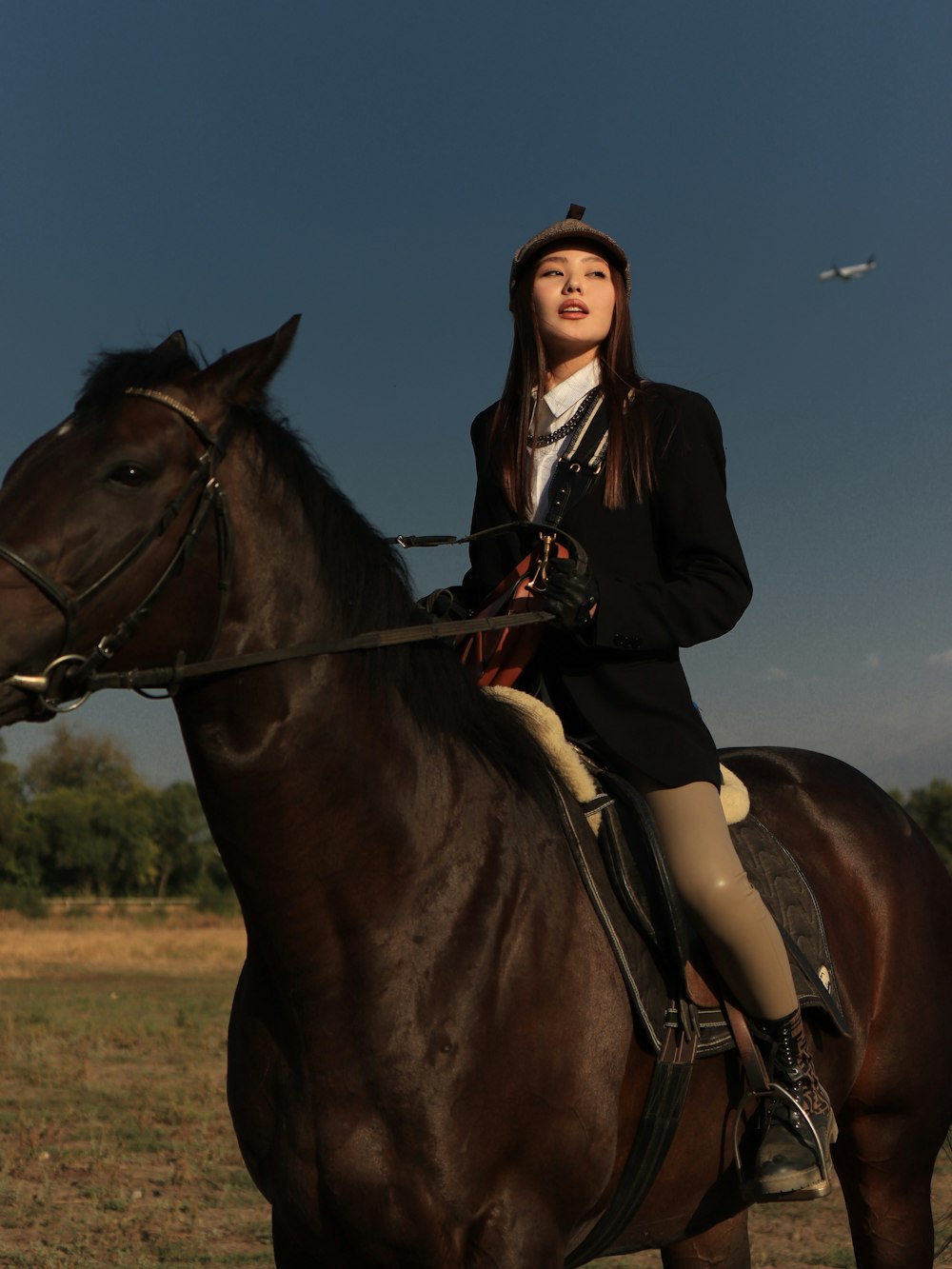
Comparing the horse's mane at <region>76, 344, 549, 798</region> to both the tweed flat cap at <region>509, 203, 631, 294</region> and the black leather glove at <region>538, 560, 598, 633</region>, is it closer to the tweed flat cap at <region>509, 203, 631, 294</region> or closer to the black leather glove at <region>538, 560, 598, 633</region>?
the black leather glove at <region>538, 560, 598, 633</region>

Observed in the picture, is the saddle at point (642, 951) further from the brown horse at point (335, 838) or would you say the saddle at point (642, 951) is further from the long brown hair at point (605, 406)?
the long brown hair at point (605, 406)

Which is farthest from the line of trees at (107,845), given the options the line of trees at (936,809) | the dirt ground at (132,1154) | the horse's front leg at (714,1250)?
the horse's front leg at (714,1250)

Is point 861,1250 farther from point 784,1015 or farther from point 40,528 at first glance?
point 40,528

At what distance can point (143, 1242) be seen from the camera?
21.8 feet

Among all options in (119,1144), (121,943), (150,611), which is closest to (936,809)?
(121,943)

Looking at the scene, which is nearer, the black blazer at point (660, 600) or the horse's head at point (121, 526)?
the horse's head at point (121, 526)

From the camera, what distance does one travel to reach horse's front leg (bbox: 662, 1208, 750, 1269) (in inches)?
176

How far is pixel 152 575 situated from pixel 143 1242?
5226 mm

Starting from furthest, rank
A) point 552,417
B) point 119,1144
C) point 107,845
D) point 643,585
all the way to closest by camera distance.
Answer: point 107,845, point 119,1144, point 552,417, point 643,585

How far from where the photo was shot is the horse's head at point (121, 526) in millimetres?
2520

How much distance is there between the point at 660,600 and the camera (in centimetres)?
340

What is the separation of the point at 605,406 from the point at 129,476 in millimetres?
1525

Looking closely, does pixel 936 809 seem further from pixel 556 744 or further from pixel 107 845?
pixel 556 744

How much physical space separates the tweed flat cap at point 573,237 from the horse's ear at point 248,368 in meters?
1.29
